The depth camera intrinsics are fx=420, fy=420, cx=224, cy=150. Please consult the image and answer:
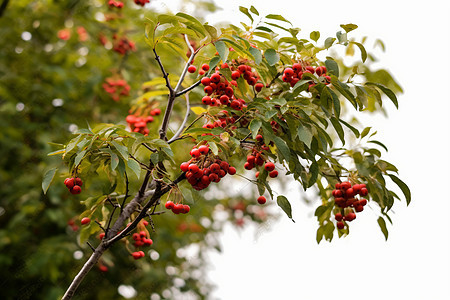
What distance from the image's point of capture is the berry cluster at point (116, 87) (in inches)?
169

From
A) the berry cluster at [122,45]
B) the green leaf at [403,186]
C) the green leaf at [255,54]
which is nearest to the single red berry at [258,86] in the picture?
the green leaf at [255,54]

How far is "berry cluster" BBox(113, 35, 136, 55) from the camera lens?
438 cm

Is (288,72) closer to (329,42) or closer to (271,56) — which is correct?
(271,56)

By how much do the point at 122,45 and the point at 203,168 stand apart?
3199mm

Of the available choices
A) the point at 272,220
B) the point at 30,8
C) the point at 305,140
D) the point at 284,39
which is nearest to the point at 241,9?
the point at 284,39

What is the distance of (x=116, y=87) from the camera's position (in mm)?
4332

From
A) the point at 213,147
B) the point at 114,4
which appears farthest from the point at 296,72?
the point at 114,4

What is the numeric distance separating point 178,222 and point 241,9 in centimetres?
363

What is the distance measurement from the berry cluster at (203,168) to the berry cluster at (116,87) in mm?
2906

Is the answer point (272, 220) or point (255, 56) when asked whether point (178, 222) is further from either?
point (255, 56)

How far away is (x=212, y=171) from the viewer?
5.08 ft

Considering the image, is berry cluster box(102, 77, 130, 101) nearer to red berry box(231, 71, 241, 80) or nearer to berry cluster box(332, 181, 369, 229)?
red berry box(231, 71, 241, 80)

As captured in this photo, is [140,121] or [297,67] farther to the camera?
[140,121]

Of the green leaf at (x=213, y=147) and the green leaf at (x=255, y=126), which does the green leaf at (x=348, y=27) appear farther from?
the green leaf at (x=213, y=147)
